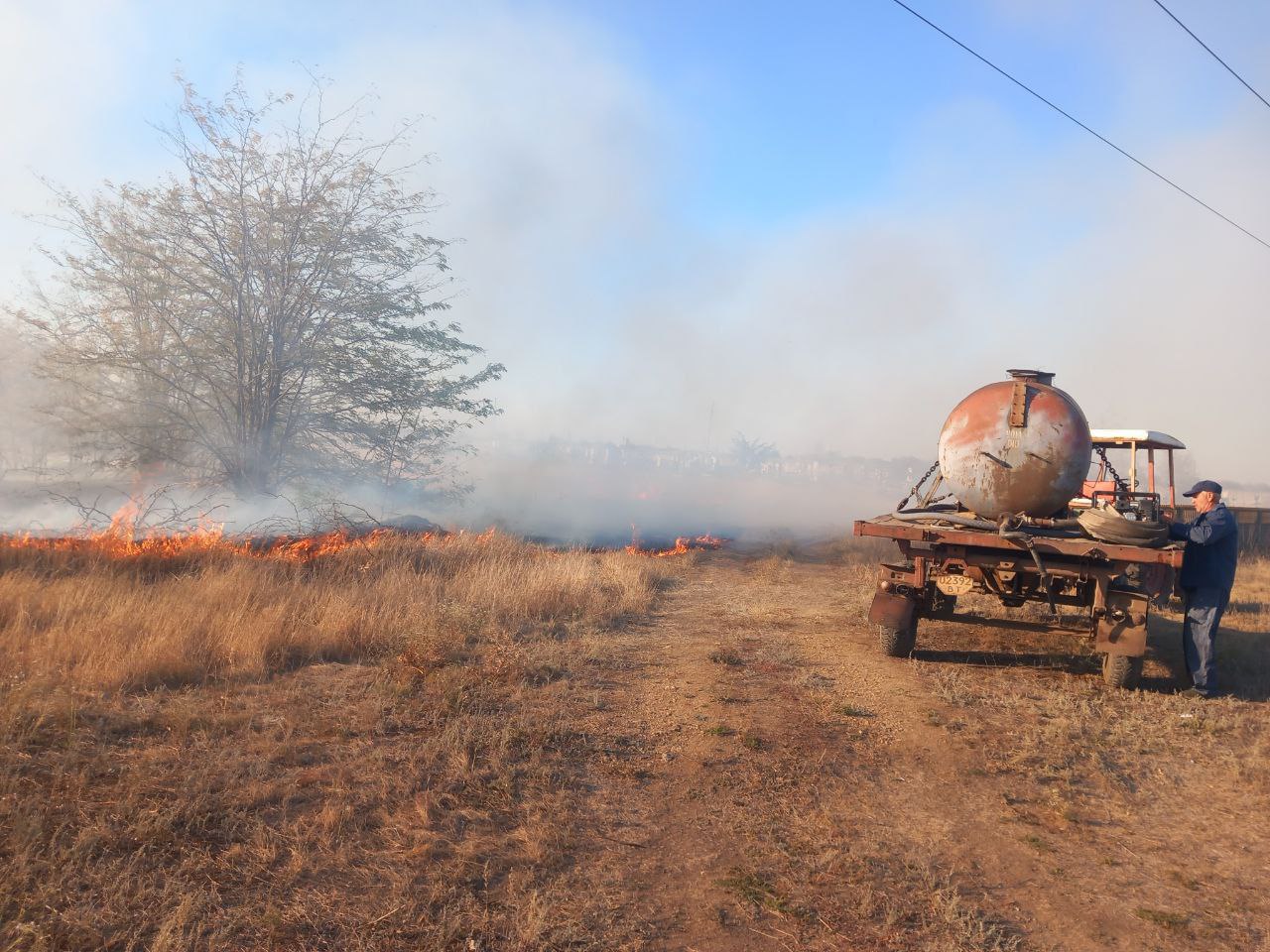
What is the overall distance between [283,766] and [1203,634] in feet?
24.7

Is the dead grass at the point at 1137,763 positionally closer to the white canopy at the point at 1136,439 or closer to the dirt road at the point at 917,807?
the dirt road at the point at 917,807

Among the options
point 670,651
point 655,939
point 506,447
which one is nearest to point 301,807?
point 655,939

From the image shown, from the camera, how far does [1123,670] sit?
6547 millimetres

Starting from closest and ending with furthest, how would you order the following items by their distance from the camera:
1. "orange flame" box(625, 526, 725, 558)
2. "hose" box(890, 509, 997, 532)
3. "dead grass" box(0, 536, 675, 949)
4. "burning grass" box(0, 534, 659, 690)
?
"dead grass" box(0, 536, 675, 949) < "burning grass" box(0, 534, 659, 690) < "hose" box(890, 509, 997, 532) < "orange flame" box(625, 526, 725, 558)

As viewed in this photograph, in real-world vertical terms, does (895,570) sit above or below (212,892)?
above

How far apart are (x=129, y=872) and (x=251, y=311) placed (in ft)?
41.9

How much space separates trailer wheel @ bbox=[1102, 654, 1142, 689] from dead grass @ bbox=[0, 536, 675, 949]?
4558 mm

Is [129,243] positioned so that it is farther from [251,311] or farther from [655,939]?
[655,939]

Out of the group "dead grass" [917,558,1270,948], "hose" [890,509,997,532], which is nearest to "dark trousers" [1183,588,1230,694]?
"dead grass" [917,558,1270,948]

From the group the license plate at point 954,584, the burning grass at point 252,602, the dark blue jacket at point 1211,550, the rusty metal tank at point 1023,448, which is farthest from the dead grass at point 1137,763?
the burning grass at point 252,602

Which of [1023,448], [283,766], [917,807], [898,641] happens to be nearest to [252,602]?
[283,766]

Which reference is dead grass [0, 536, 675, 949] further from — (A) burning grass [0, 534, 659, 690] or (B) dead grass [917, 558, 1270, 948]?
(B) dead grass [917, 558, 1270, 948]

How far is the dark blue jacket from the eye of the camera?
21.5ft

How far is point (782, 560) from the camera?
15.4 meters
